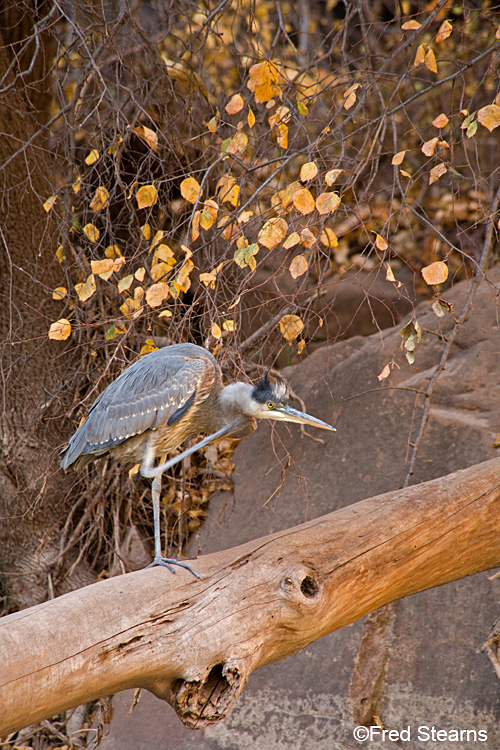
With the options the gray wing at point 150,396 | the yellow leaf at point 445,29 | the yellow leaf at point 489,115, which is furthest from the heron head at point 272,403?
the yellow leaf at point 445,29

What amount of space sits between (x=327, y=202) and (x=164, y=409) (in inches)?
40.7

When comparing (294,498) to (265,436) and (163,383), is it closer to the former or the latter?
(265,436)

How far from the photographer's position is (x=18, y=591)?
4.01m

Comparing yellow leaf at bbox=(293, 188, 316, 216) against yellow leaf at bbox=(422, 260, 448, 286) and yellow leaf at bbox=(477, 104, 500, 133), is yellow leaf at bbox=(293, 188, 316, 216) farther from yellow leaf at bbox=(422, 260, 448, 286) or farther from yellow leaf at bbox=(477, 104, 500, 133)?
yellow leaf at bbox=(477, 104, 500, 133)

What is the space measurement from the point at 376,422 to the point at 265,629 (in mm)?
2001

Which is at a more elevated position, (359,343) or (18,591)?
(18,591)

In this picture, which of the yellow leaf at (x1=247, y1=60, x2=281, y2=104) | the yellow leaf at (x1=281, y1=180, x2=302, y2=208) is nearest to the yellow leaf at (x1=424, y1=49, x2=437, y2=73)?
the yellow leaf at (x1=247, y1=60, x2=281, y2=104)

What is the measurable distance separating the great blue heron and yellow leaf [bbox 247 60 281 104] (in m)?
1.05

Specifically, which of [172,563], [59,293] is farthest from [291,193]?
[172,563]

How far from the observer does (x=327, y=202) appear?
2.62 meters

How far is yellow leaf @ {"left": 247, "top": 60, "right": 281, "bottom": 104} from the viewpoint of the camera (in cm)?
258

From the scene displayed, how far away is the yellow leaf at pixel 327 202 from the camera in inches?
101

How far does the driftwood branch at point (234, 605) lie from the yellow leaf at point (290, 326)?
849 millimetres

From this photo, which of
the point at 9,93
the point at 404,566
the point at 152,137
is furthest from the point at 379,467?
the point at 9,93
